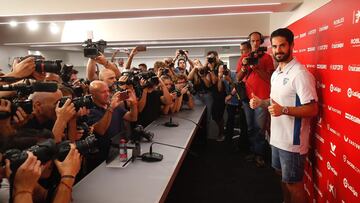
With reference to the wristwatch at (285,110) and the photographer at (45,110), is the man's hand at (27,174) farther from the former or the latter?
the wristwatch at (285,110)

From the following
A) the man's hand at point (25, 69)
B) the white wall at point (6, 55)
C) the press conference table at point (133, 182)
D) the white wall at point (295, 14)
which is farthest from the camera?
the white wall at point (6, 55)

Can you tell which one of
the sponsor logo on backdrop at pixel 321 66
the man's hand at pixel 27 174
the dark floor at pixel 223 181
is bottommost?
the dark floor at pixel 223 181

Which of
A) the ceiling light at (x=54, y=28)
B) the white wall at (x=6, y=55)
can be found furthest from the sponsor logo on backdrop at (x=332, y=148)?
the white wall at (x=6, y=55)

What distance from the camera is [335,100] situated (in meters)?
1.95

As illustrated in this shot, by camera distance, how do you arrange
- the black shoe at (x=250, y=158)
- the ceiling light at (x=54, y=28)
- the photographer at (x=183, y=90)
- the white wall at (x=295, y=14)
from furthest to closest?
the ceiling light at (x=54, y=28) < the photographer at (x=183, y=90) < the black shoe at (x=250, y=158) < the white wall at (x=295, y=14)

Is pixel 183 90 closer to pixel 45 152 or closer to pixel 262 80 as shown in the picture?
pixel 262 80

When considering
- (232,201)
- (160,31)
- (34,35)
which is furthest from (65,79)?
(34,35)

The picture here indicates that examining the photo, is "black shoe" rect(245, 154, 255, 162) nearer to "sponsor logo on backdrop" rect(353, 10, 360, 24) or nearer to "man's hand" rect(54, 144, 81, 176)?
"sponsor logo on backdrop" rect(353, 10, 360, 24)

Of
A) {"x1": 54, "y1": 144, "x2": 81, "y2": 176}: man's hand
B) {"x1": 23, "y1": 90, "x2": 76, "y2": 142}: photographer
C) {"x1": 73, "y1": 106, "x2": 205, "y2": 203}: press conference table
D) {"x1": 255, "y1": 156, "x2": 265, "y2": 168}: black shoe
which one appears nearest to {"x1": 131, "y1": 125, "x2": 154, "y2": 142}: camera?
{"x1": 73, "y1": 106, "x2": 205, "y2": 203}: press conference table

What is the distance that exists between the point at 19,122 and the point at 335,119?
1925 millimetres

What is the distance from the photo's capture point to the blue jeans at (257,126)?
361 centimetres

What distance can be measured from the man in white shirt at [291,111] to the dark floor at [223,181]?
0.83 meters

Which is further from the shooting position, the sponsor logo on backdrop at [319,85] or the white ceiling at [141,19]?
the white ceiling at [141,19]

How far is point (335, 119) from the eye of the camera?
1961 millimetres
